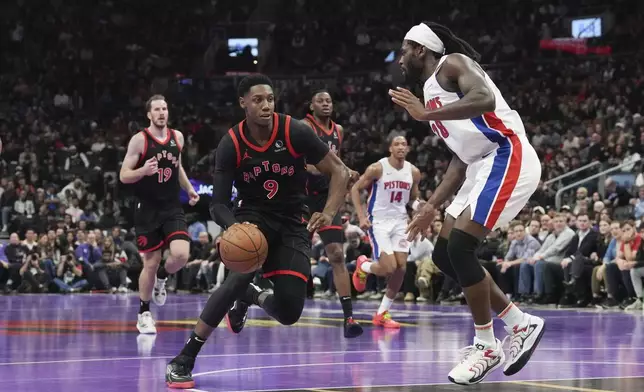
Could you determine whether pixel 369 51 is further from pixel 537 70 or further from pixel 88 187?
pixel 88 187

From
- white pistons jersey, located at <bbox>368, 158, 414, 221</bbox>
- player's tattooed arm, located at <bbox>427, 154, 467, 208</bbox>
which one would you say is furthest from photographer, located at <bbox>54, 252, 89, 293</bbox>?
player's tattooed arm, located at <bbox>427, 154, 467, 208</bbox>

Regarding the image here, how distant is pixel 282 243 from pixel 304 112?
24.4m

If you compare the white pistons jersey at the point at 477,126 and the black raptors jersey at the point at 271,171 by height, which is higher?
the white pistons jersey at the point at 477,126

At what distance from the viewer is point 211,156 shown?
30328 mm

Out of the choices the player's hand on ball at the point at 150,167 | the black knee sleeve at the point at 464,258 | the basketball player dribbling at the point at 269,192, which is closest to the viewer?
the black knee sleeve at the point at 464,258

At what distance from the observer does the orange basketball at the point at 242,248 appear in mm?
7008

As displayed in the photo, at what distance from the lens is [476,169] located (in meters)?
7.58

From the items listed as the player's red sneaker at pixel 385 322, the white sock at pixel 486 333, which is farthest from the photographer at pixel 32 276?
the white sock at pixel 486 333

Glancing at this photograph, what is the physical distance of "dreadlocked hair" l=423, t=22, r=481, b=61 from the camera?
24.0 feet

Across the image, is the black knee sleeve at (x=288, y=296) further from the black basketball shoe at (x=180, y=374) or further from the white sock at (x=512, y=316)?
the white sock at (x=512, y=316)

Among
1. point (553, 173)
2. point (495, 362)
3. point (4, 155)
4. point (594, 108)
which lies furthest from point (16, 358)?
point (4, 155)

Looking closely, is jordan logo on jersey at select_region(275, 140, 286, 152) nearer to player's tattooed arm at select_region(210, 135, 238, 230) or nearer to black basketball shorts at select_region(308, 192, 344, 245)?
player's tattooed arm at select_region(210, 135, 238, 230)

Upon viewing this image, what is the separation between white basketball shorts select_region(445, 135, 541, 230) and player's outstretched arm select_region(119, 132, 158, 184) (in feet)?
15.7

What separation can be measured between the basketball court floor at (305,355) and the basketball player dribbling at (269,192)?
1.64 ft
